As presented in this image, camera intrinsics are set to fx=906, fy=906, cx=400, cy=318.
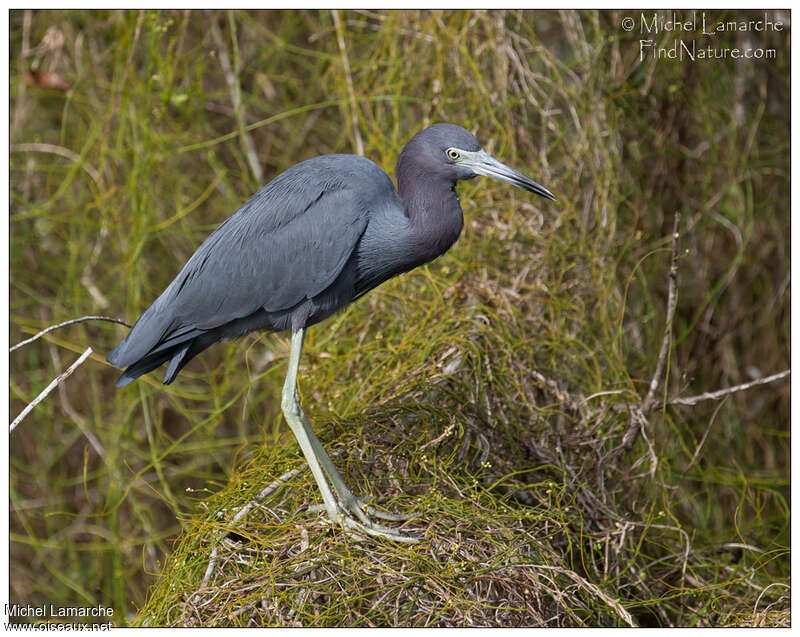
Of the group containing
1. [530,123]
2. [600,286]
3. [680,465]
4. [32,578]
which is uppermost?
[530,123]

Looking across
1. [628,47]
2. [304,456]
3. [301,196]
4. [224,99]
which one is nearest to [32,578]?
[224,99]

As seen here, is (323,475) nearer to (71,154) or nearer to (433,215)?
(433,215)

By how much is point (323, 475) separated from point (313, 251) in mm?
611

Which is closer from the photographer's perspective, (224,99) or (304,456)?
(304,456)

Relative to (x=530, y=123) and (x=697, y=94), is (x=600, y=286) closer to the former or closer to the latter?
(x=530, y=123)

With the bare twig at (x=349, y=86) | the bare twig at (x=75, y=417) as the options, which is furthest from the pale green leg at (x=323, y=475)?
the bare twig at (x=75, y=417)

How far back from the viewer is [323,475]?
2.36 m

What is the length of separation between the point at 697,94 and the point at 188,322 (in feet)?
7.66

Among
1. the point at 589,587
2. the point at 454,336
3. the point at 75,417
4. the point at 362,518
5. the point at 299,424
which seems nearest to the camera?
the point at 589,587

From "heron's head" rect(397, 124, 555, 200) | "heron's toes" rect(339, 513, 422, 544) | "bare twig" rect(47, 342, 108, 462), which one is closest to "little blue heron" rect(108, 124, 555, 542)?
"heron's head" rect(397, 124, 555, 200)

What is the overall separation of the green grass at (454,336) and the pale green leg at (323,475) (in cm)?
5

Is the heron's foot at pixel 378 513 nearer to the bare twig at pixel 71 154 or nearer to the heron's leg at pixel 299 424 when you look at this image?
the heron's leg at pixel 299 424

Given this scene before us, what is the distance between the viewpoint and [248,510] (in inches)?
89.8

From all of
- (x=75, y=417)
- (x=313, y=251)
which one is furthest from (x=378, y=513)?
(x=75, y=417)
